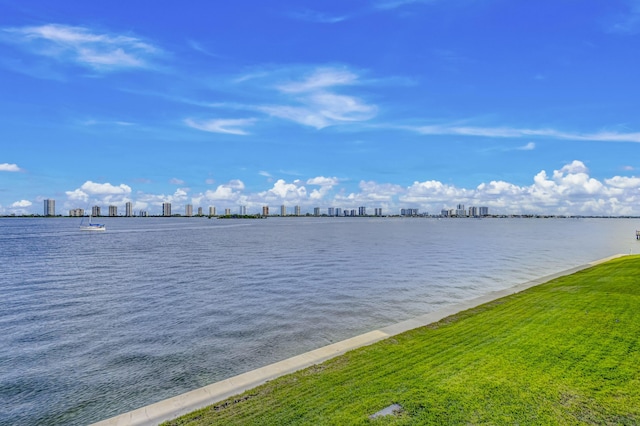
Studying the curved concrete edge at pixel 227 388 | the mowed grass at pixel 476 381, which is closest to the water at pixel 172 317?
the curved concrete edge at pixel 227 388

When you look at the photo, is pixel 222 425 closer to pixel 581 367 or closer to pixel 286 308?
pixel 581 367

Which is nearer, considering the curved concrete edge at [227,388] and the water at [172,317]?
the curved concrete edge at [227,388]

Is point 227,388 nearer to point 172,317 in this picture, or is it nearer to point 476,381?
point 476,381

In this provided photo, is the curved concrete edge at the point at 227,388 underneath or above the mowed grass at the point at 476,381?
underneath

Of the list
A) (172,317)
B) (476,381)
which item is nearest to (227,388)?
(476,381)

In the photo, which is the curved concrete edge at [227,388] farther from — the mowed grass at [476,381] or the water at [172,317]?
the water at [172,317]

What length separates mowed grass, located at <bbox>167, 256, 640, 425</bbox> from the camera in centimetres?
724

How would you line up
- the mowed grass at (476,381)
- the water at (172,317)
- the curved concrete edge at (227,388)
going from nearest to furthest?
the mowed grass at (476,381), the curved concrete edge at (227,388), the water at (172,317)

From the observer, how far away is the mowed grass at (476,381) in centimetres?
724

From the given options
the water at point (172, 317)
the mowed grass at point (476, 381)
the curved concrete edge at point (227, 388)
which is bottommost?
the water at point (172, 317)

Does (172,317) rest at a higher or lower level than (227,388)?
lower

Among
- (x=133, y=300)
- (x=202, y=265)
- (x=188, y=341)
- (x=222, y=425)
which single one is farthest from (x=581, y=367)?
(x=202, y=265)

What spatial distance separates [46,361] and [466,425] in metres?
14.2

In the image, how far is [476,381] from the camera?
8.48m
